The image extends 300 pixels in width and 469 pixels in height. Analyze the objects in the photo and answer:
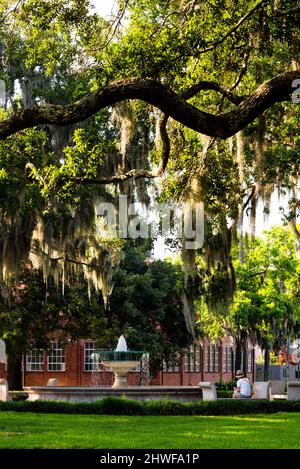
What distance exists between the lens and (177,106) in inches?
437

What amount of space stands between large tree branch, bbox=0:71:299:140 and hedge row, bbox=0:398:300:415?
31.9 ft

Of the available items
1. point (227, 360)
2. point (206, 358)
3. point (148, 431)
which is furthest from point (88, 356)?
point (148, 431)

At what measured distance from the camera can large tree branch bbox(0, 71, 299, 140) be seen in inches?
434

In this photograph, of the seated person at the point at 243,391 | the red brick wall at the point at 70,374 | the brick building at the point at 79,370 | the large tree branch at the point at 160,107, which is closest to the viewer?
the large tree branch at the point at 160,107

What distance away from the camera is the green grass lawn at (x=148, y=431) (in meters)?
12.2

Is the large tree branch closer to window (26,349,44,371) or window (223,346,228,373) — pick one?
window (26,349,44,371)

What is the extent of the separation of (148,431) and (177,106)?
6.01 metres

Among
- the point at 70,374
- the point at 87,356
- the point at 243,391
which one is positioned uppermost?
the point at 243,391

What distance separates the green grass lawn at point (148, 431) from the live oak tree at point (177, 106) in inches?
157

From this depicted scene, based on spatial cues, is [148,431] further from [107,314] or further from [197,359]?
[197,359]

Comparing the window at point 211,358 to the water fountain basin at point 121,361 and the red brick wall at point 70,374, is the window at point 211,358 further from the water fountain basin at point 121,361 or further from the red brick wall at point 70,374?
the water fountain basin at point 121,361

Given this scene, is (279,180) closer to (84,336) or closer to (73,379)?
(84,336)

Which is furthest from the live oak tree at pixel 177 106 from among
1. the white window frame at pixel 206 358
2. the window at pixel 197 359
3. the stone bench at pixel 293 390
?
the white window frame at pixel 206 358
